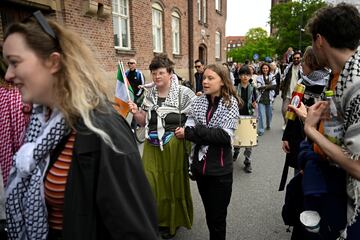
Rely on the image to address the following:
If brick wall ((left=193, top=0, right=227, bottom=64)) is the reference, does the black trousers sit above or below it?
below

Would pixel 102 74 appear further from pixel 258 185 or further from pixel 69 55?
pixel 258 185

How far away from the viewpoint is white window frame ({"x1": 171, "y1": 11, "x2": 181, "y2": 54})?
1536 cm

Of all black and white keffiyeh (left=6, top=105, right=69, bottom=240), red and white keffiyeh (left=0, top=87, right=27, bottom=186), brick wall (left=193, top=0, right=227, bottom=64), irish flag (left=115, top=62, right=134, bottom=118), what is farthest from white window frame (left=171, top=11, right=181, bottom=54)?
black and white keffiyeh (left=6, top=105, right=69, bottom=240)

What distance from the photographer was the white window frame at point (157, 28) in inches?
Answer: 515

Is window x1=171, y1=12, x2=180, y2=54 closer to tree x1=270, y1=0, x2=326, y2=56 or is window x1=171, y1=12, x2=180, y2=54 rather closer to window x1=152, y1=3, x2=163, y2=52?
window x1=152, y1=3, x2=163, y2=52

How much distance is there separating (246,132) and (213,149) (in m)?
2.02

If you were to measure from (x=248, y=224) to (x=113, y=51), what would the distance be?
303 inches

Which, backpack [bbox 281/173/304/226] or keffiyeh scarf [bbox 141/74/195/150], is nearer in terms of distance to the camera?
backpack [bbox 281/173/304/226]

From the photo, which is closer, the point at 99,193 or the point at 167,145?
the point at 99,193

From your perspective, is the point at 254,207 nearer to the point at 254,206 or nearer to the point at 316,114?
the point at 254,206

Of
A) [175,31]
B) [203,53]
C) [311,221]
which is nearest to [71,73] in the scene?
[311,221]

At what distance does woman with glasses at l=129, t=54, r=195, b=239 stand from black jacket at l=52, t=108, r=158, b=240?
187cm

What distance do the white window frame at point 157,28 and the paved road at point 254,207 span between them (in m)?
8.81

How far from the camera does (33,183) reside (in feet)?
4.28
